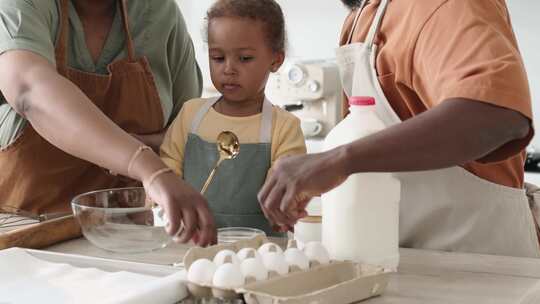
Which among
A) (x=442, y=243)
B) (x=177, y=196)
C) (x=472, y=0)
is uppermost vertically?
(x=472, y=0)

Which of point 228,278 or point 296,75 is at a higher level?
point 296,75

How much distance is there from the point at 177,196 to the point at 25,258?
0.29 metres

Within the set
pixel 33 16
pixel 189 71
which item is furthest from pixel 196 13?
pixel 33 16

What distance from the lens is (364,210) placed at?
1.25m

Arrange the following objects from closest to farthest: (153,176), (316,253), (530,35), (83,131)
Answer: (316,253) → (153,176) → (83,131) → (530,35)

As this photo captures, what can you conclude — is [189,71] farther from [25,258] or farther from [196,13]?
[196,13]

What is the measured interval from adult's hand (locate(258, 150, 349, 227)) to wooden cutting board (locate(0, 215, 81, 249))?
49 cm

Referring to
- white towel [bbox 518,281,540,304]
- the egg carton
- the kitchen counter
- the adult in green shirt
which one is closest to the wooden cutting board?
the kitchen counter

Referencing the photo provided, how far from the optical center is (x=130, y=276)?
47.8 inches

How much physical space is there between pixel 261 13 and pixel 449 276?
745mm

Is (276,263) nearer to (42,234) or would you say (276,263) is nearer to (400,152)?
(400,152)

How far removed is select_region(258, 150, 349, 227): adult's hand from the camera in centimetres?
116

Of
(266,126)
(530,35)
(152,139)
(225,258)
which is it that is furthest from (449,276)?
(530,35)

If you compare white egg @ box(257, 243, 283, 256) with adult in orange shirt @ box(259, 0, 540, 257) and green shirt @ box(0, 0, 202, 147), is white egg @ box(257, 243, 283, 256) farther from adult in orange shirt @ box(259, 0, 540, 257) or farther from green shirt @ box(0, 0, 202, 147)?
green shirt @ box(0, 0, 202, 147)
